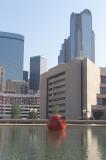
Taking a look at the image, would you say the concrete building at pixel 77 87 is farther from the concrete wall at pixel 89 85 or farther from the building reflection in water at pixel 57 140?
the building reflection in water at pixel 57 140

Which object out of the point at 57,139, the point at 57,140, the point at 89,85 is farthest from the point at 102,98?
the point at 57,140

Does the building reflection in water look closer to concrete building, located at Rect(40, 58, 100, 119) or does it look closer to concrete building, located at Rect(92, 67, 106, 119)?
concrete building, located at Rect(40, 58, 100, 119)

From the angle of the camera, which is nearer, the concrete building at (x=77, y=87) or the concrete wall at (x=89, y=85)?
the concrete wall at (x=89, y=85)

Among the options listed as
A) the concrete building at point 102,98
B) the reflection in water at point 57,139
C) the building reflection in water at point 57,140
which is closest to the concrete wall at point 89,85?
the concrete building at point 102,98

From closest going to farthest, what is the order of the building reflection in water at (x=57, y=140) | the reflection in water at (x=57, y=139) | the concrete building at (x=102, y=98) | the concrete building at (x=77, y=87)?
the building reflection in water at (x=57, y=140), the reflection in water at (x=57, y=139), the concrete building at (x=77, y=87), the concrete building at (x=102, y=98)

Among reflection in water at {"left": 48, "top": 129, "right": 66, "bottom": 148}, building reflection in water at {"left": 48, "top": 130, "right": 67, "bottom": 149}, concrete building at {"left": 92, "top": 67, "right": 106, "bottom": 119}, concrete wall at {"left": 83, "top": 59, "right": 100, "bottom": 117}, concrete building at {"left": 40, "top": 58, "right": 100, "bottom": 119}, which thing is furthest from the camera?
A: concrete building at {"left": 92, "top": 67, "right": 106, "bottom": 119}

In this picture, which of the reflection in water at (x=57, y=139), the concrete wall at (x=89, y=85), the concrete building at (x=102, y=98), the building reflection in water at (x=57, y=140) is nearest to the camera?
the building reflection in water at (x=57, y=140)

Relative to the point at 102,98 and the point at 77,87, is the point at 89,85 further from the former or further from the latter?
the point at 102,98

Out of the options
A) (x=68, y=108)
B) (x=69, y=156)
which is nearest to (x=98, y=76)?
(x=68, y=108)

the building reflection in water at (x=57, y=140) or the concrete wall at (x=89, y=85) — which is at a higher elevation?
the concrete wall at (x=89, y=85)

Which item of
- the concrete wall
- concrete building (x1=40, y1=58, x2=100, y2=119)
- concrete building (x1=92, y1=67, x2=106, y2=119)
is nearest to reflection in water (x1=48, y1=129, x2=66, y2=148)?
concrete building (x1=40, y1=58, x2=100, y2=119)

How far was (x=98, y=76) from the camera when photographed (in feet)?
538

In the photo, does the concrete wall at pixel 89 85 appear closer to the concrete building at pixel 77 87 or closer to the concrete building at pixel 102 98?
the concrete building at pixel 77 87

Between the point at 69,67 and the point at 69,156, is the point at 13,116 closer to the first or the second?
the point at 69,67
